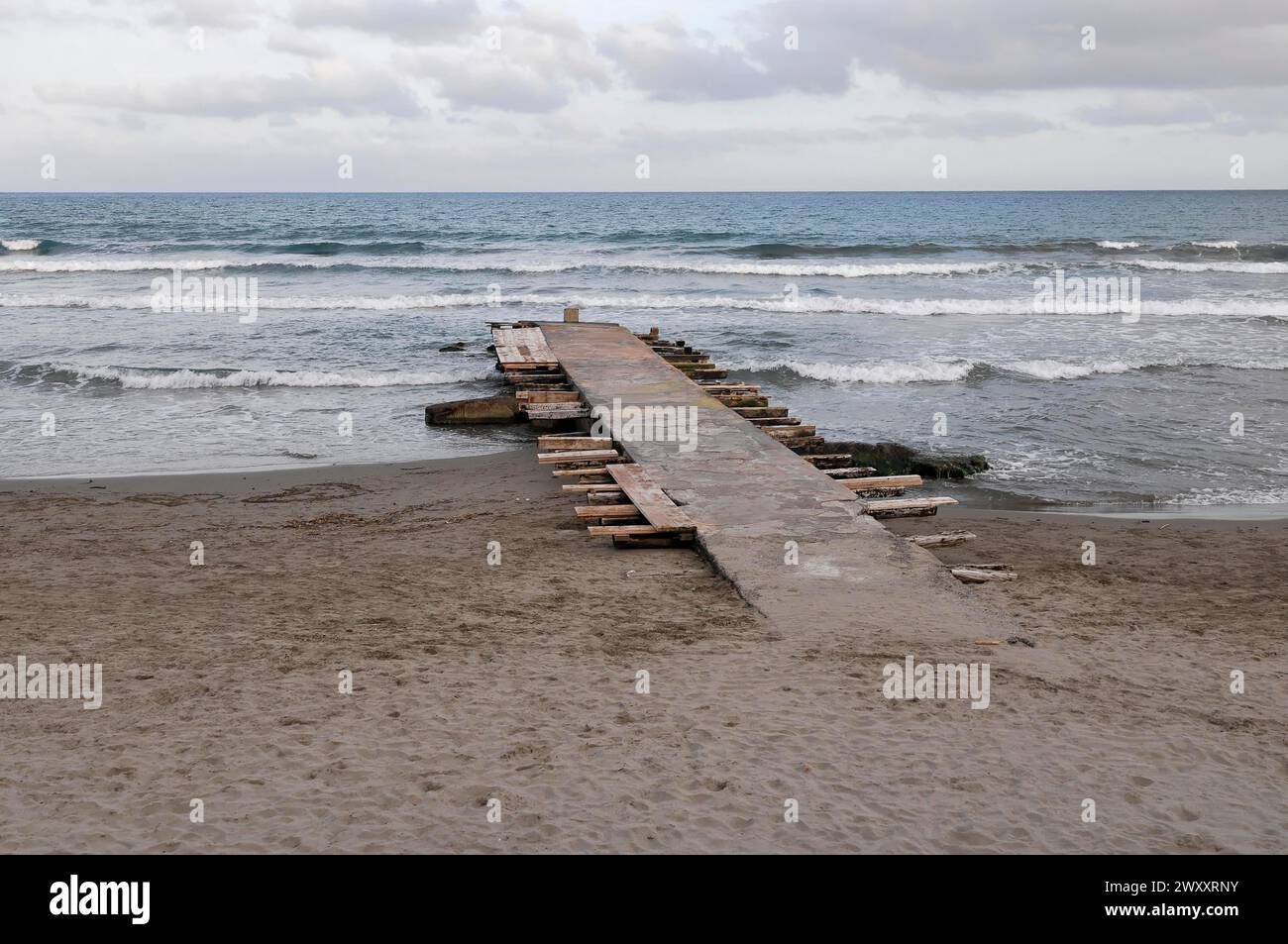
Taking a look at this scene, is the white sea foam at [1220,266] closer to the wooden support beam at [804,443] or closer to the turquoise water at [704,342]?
the turquoise water at [704,342]

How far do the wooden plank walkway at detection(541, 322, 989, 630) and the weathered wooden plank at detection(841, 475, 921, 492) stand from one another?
13 cm

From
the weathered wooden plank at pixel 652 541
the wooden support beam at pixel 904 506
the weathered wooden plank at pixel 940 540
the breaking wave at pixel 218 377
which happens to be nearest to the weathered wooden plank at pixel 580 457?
the weathered wooden plank at pixel 652 541

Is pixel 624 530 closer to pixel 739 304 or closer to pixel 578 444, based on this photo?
pixel 578 444

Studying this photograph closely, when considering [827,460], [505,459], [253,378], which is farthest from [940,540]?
[253,378]

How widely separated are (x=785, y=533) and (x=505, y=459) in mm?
4852

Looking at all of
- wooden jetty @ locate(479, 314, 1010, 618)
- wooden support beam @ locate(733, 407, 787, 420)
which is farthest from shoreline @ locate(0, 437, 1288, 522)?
wooden support beam @ locate(733, 407, 787, 420)

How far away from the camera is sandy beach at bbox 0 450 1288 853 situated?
4.19 m

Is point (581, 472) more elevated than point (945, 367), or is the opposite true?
point (945, 367)

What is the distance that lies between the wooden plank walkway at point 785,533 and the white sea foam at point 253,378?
17.0 feet

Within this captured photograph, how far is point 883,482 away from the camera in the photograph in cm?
923

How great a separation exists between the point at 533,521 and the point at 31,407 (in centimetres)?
903

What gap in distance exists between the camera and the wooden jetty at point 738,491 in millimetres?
7109

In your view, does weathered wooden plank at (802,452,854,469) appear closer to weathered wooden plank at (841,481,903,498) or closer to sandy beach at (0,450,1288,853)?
weathered wooden plank at (841,481,903,498)

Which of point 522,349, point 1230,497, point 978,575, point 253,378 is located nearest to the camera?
point 978,575
